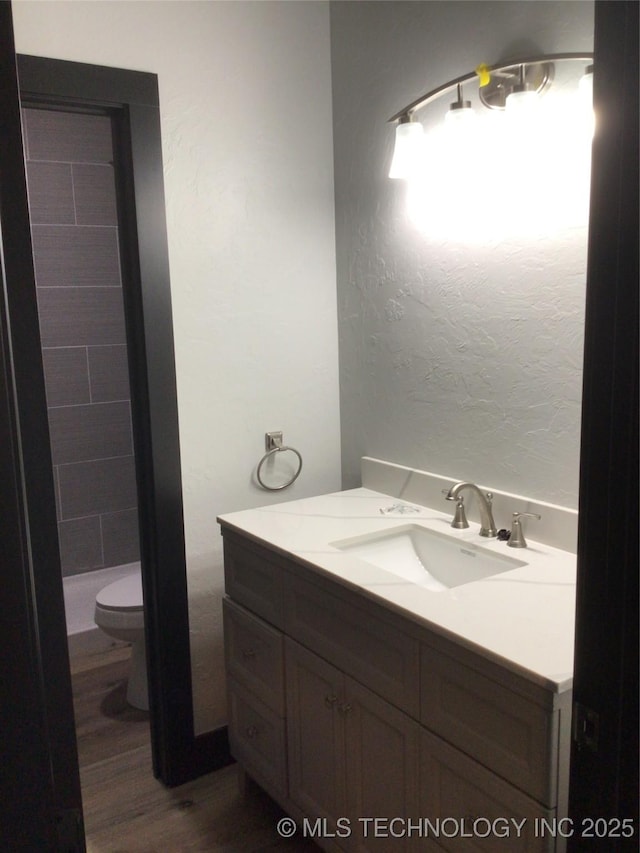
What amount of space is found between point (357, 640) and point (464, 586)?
26cm

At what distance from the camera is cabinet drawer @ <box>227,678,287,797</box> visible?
6.39ft

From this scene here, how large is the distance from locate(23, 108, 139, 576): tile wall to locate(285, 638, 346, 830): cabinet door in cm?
184

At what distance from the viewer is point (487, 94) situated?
68.9 inches

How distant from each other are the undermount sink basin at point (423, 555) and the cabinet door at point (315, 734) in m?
0.29

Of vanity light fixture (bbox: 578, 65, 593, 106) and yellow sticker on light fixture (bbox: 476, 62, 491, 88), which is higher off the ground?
yellow sticker on light fixture (bbox: 476, 62, 491, 88)

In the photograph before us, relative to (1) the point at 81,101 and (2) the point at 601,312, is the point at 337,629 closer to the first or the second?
(2) the point at 601,312

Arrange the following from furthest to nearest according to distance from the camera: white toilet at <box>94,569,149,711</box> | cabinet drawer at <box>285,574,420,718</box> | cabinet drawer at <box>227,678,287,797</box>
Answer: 1. white toilet at <box>94,569,149,711</box>
2. cabinet drawer at <box>227,678,287,797</box>
3. cabinet drawer at <box>285,574,420,718</box>

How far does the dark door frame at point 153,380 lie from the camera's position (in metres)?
1.95

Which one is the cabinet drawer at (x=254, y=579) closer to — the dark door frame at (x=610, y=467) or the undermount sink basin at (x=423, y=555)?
the undermount sink basin at (x=423, y=555)

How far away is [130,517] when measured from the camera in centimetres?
358

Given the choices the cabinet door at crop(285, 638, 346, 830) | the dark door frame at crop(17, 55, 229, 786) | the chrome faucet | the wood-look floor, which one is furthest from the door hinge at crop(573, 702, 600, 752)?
A: the dark door frame at crop(17, 55, 229, 786)

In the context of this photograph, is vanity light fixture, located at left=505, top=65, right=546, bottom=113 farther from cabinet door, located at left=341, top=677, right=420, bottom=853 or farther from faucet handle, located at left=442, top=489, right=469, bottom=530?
cabinet door, located at left=341, top=677, right=420, bottom=853

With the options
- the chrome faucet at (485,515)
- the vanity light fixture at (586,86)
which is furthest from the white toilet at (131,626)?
the vanity light fixture at (586,86)

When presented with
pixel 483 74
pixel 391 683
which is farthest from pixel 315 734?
pixel 483 74
